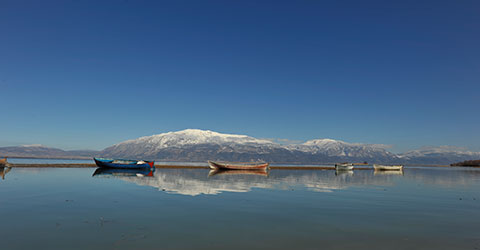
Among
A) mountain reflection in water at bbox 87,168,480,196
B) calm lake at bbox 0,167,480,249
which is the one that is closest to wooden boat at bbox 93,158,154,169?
mountain reflection in water at bbox 87,168,480,196

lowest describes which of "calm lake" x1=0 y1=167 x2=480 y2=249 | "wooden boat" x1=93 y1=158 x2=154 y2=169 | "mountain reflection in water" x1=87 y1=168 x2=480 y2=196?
"mountain reflection in water" x1=87 y1=168 x2=480 y2=196

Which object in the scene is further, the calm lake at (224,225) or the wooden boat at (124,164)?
the wooden boat at (124,164)

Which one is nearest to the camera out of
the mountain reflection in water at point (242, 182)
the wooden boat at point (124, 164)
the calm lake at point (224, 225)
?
the calm lake at point (224, 225)

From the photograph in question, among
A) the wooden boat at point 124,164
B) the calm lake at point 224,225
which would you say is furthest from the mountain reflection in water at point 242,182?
the wooden boat at point 124,164

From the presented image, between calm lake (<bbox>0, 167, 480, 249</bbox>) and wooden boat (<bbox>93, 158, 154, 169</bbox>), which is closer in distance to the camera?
calm lake (<bbox>0, 167, 480, 249</bbox>)

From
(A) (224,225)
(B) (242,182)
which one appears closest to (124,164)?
(B) (242,182)

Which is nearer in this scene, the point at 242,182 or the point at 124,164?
the point at 242,182

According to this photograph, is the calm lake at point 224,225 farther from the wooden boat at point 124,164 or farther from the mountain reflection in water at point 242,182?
the wooden boat at point 124,164

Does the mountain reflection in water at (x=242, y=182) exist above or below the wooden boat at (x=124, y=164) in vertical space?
below

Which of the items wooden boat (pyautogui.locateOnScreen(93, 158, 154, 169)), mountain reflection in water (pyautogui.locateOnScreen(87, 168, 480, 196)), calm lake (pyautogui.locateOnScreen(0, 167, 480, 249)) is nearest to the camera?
calm lake (pyautogui.locateOnScreen(0, 167, 480, 249))

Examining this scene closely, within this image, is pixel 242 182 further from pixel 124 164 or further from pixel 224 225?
pixel 124 164

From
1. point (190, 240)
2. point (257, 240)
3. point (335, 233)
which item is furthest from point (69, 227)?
point (335, 233)

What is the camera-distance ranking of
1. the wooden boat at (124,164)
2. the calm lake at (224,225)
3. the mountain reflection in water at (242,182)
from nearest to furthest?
the calm lake at (224,225) → the mountain reflection in water at (242,182) → the wooden boat at (124,164)

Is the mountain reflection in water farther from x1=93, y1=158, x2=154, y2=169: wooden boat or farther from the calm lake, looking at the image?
x1=93, y1=158, x2=154, y2=169: wooden boat
